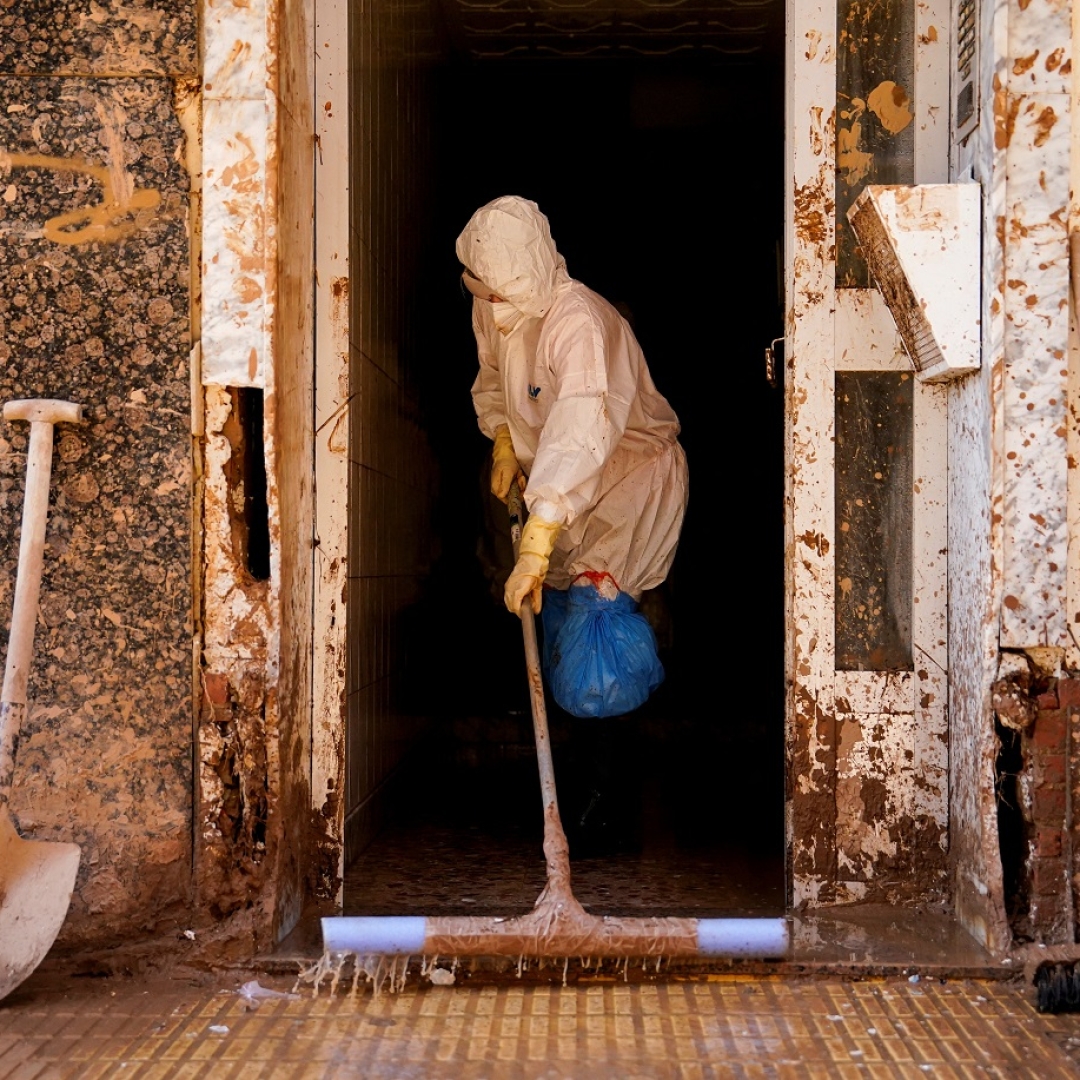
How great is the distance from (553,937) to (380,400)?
1.63m

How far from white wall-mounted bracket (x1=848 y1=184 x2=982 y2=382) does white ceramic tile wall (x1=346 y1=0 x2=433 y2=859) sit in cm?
127

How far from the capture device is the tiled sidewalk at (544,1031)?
2.03 m

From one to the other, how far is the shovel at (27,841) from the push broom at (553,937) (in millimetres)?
550

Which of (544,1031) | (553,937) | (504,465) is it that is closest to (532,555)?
(504,465)

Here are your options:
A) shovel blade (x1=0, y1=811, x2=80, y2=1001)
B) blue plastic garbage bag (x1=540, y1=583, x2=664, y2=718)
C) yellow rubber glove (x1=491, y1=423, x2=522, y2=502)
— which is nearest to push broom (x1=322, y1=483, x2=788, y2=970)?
shovel blade (x1=0, y1=811, x2=80, y2=1001)

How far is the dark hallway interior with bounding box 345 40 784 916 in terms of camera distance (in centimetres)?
339

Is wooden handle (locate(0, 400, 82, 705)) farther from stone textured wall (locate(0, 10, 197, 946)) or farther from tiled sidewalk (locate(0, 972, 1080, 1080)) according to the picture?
tiled sidewalk (locate(0, 972, 1080, 1080))

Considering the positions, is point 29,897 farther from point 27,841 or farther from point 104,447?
point 104,447

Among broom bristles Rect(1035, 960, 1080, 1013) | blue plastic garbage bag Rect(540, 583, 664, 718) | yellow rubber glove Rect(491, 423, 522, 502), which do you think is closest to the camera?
broom bristles Rect(1035, 960, 1080, 1013)

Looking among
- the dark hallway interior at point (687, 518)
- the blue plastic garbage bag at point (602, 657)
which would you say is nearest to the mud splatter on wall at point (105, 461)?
the dark hallway interior at point (687, 518)

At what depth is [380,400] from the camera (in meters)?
3.36

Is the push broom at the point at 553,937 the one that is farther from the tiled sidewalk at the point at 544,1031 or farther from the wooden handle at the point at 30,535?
the wooden handle at the point at 30,535

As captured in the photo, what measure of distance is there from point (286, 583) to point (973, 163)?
5.80 feet

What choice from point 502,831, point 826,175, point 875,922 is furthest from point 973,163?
point 502,831
